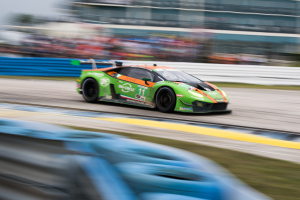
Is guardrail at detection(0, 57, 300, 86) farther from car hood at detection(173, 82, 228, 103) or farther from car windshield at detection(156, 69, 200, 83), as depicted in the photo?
car hood at detection(173, 82, 228, 103)

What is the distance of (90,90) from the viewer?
9.48 m

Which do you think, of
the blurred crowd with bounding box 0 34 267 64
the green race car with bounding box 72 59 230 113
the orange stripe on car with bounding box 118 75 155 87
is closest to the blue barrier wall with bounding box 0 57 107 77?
the blurred crowd with bounding box 0 34 267 64

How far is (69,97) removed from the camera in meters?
10.4

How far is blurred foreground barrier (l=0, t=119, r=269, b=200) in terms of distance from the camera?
6.45ft

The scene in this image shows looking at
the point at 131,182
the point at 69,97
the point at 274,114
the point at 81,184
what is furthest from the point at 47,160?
the point at 69,97

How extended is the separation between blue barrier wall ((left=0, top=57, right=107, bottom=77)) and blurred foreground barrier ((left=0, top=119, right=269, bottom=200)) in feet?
47.6

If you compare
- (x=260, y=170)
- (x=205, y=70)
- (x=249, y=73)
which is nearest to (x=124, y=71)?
(x=260, y=170)

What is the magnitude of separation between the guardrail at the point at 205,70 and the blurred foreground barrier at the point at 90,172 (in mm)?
13611

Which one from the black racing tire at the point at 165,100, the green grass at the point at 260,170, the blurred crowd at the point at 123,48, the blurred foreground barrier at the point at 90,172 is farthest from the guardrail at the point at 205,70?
the blurred foreground barrier at the point at 90,172

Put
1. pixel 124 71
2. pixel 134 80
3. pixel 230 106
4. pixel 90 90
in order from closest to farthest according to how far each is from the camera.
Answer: pixel 134 80 < pixel 124 71 < pixel 230 106 < pixel 90 90

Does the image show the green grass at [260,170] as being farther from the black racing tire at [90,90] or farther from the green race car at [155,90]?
the black racing tire at [90,90]

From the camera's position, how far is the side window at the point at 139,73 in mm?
8379

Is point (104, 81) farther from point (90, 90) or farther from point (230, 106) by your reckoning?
point (230, 106)

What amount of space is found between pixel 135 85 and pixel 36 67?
31.8 ft
